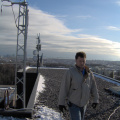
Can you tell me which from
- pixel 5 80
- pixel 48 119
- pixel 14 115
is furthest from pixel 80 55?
pixel 5 80

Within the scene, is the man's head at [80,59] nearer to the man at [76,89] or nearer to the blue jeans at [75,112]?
the man at [76,89]

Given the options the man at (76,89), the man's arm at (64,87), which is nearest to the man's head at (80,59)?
the man at (76,89)

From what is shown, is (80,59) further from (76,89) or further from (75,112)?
(75,112)

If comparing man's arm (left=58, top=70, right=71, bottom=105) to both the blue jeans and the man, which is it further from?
the blue jeans

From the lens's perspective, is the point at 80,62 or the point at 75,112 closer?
the point at 75,112

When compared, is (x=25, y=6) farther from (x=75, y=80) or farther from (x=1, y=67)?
(x=1, y=67)

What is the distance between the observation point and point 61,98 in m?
3.06

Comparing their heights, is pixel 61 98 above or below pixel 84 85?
below

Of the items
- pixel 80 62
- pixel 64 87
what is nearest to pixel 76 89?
pixel 64 87

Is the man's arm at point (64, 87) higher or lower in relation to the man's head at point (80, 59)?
lower

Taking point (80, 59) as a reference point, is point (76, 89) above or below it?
below

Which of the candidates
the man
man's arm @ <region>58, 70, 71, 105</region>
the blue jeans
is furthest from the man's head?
the blue jeans

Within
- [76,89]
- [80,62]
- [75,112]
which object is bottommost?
[75,112]

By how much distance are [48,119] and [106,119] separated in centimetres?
181
